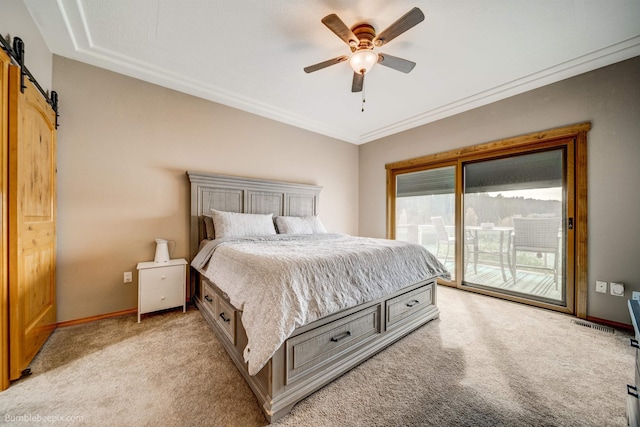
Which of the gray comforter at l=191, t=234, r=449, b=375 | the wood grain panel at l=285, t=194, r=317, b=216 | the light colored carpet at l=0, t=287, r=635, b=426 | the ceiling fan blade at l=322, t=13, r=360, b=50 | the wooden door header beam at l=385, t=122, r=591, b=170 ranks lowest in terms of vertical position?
the light colored carpet at l=0, t=287, r=635, b=426

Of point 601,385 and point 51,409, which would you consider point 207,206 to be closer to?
point 51,409

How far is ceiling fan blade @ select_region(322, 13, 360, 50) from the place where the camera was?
5.29 ft

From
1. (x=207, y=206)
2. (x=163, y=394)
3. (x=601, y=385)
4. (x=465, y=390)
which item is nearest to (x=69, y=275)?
(x=207, y=206)

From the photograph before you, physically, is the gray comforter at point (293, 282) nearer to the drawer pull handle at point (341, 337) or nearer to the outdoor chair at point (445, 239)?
the drawer pull handle at point (341, 337)

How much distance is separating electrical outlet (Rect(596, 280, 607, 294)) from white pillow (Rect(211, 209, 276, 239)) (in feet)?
11.8

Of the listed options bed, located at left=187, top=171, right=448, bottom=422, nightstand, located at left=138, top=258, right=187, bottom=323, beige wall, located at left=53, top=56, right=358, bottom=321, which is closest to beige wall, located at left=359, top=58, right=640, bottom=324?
bed, located at left=187, top=171, right=448, bottom=422

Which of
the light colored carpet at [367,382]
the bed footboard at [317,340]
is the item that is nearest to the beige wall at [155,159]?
the light colored carpet at [367,382]

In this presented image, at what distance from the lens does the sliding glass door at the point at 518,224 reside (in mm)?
2781

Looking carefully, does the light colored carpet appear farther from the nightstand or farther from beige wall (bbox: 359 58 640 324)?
beige wall (bbox: 359 58 640 324)

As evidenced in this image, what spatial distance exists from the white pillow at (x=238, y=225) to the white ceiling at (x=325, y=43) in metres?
1.59

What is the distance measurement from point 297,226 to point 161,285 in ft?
5.59

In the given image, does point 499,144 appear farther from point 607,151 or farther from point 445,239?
point 445,239

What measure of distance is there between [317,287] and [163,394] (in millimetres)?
1133

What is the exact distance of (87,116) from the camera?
2.36m
